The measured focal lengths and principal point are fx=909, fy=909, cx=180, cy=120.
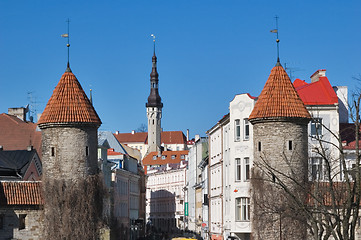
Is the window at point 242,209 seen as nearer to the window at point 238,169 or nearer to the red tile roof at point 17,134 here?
the window at point 238,169

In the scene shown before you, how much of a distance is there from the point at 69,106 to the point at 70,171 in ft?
13.5

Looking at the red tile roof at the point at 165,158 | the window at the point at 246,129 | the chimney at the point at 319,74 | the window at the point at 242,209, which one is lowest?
the window at the point at 242,209

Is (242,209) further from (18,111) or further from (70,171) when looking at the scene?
(18,111)

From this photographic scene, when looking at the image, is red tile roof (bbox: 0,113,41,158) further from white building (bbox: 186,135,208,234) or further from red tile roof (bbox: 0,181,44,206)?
red tile roof (bbox: 0,181,44,206)

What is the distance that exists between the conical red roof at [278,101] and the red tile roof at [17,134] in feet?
93.3

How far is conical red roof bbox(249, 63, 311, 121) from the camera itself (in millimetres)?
53250

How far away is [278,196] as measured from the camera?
51.9m

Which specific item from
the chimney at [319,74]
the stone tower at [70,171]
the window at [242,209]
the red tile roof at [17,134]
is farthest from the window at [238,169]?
the red tile roof at [17,134]

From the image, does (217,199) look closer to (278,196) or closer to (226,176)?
(226,176)

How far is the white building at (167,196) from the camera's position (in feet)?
427

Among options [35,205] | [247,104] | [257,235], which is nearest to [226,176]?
[247,104]

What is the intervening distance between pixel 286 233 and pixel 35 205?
1466cm

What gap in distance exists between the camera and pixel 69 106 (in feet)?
179

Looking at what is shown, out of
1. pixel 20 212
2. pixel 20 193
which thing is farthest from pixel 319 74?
pixel 20 212
